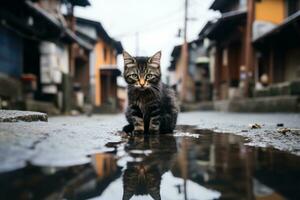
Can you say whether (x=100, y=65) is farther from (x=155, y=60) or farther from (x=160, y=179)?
(x=160, y=179)

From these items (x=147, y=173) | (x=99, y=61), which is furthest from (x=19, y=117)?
(x=99, y=61)

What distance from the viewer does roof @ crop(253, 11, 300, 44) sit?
12.0 m

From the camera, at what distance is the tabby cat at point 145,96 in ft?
11.7

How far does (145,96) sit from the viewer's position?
3605 mm

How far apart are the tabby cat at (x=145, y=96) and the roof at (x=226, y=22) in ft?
48.1

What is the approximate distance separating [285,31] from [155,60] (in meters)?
11.7

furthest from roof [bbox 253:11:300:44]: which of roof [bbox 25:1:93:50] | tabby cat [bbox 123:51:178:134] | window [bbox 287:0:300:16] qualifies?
tabby cat [bbox 123:51:178:134]

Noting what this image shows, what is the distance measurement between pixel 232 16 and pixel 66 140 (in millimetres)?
16488

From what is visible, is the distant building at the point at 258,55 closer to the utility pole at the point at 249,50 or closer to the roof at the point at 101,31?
the utility pole at the point at 249,50

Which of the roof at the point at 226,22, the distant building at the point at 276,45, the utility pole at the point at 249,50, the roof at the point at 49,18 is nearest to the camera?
the roof at the point at 49,18

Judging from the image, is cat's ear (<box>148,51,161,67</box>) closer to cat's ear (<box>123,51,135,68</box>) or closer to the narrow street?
cat's ear (<box>123,51,135,68</box>)

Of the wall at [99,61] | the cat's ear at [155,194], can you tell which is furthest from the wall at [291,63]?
the cat's ear at [155,194]

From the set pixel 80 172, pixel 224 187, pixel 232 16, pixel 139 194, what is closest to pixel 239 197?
pixel 224 187

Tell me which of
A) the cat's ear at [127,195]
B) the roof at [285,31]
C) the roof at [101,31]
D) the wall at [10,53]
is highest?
the roof at [101,31]
